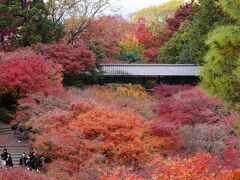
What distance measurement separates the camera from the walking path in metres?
19.4

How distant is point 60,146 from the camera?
1567 cm

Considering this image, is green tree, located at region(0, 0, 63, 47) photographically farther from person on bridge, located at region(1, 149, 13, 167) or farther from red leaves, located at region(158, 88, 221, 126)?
person on bridge, located at region(1, 149, 13, 167)

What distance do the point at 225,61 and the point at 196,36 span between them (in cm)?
2184

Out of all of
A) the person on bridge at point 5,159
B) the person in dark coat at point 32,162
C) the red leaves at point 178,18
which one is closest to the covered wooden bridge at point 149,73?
the red leaves at point 178,18

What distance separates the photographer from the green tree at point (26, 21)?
85.5ft

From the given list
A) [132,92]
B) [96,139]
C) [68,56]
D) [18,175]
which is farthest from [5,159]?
[132,92]

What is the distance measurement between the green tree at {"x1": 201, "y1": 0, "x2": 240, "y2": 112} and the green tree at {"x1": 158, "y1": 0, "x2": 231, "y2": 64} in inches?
699

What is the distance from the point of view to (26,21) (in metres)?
26.5

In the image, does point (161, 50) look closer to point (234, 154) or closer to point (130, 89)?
point (130, 89)

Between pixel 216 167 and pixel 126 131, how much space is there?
11.1 feet

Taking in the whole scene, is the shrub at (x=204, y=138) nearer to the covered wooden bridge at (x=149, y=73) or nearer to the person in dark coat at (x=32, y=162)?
the person in dark coat at (x=32, y=162)

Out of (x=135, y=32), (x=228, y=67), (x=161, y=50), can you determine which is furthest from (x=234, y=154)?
(x=135, y=32)

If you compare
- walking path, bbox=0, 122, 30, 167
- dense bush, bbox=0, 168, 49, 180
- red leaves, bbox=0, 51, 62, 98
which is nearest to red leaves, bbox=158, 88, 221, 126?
red leaves, bbox=0, 51, 62, 98

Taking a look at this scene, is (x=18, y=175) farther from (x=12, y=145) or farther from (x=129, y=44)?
(x=129, y=44)
